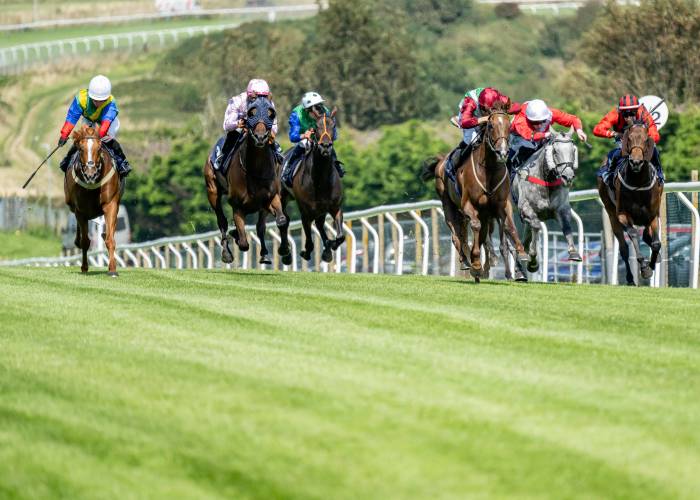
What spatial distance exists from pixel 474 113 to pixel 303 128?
7.03 ft

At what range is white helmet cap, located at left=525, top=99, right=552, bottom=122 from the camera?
61.6 feet

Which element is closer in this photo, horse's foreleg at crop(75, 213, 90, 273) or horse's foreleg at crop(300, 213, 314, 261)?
horse's foreleg at crop(75, 213, 90, 273)

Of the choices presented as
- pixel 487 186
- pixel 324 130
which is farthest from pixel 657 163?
pixel 324 130

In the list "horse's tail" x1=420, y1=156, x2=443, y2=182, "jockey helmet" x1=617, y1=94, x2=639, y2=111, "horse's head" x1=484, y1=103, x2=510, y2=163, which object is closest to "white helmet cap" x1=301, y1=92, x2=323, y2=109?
"horse's tail" x1=420, y1=156, x2=443, y2=182

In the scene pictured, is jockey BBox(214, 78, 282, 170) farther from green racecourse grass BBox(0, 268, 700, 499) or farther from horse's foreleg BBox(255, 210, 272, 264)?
green racecourse grass BBox(0, 268, 700, 499)

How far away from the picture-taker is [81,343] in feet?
31.7

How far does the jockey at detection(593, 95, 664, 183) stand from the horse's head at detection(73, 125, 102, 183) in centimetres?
518

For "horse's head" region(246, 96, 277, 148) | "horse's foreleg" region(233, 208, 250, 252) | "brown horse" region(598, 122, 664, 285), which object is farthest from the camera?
"horse's foreleg" region(233, 208, 250, 252)

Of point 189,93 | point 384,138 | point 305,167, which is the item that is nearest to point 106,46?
point 189,93

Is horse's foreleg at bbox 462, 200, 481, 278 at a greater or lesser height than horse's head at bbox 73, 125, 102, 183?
lesser

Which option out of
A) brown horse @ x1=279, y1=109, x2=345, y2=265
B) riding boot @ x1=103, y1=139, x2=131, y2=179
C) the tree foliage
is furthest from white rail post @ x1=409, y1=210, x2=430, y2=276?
the tree foliage

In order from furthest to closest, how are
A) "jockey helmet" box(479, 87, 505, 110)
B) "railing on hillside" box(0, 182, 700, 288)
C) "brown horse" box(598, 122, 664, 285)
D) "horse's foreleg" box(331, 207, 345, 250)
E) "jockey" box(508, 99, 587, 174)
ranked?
"railing on hillside" box(0, 182, 700, 288), "horse's foreleg" box(331, 207, 345, 250), "jockey" box(508, 99, 587, 174), "brown horse" box(598, 122, 664, 285), "jockey helmet" box(479, 87, 505, 110)

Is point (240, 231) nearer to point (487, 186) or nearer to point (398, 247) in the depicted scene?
point (487, 186)

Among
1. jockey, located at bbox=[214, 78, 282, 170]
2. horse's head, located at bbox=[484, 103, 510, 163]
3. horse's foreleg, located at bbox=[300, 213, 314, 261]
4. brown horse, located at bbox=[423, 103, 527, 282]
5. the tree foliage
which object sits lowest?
horse's foreleg, located at bbox=[300, 213, 314, 261]
